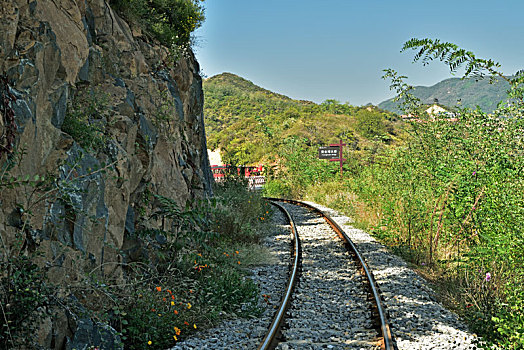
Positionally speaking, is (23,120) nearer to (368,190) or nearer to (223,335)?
(223,335)

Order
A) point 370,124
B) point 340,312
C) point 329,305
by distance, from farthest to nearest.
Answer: point 370,124 < point 329,305 < point 340,312

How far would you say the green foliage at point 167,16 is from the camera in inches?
407

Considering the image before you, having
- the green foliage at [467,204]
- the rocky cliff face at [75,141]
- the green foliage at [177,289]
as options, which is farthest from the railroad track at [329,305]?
the rocky cliff face at [75,141]

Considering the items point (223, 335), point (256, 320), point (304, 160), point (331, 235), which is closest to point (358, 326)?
point (256, 320)

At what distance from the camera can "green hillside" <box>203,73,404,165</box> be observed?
4784cm

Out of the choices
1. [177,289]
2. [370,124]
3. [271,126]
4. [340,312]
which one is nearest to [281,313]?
[340,312]

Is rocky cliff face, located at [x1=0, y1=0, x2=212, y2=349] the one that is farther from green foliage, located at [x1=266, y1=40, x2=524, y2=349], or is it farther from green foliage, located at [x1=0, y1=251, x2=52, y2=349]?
green foliage, located at [x1=266, y1=40, x2=524, y2=349]

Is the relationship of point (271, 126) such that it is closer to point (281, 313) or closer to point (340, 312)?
point (340, 312)

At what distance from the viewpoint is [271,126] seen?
2173 inches

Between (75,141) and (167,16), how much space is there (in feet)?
26.6

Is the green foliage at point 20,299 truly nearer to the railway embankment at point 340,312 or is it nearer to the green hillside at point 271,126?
the railway embankment at point 340,312

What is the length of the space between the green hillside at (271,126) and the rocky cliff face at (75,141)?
23446 millimetres

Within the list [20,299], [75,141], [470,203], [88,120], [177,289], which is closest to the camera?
[20,299]

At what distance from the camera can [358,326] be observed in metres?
6.59
